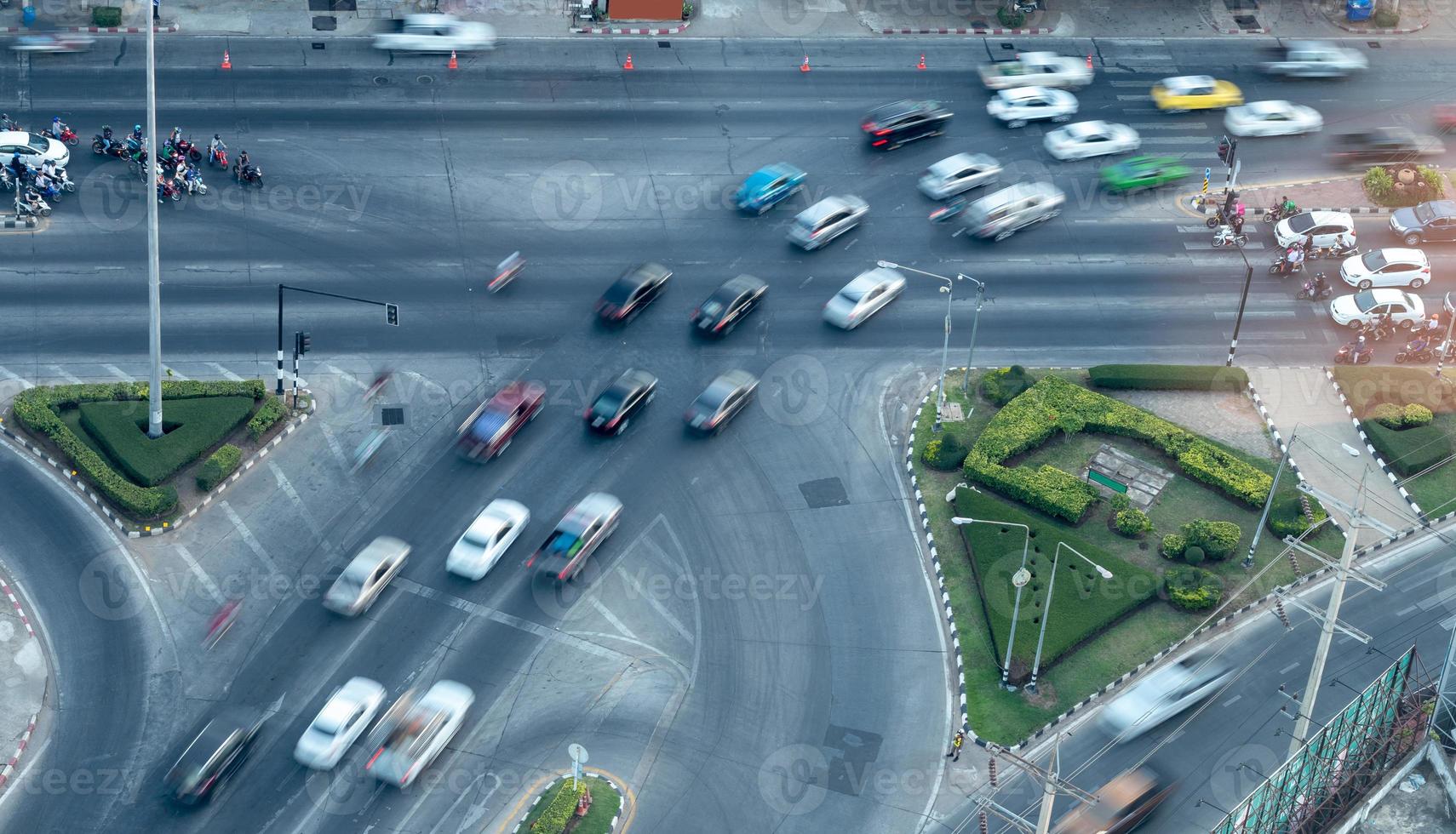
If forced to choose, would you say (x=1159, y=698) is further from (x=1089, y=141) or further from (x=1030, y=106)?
(x=1030, y=106)

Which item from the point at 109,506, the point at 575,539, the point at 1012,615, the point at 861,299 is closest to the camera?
the point at 1012,615

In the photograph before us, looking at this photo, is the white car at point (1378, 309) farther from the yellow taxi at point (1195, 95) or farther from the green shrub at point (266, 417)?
the green shrub at point (266, 417)

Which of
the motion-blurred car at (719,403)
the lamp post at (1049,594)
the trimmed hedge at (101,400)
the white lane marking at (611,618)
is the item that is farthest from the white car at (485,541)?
the lamp post at (1049,594)

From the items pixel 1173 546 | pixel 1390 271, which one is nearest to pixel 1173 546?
pixel 1173 546

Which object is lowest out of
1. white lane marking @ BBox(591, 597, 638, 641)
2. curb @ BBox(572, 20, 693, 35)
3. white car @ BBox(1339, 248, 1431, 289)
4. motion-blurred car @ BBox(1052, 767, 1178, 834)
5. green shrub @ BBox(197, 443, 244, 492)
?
motion-blurred car @ BBox(1052, 767, 1178, 834)

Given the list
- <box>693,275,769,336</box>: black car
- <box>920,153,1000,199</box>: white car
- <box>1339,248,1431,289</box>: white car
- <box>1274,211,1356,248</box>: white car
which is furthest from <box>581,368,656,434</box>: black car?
<box>1339,248,1431,289</box>: white car

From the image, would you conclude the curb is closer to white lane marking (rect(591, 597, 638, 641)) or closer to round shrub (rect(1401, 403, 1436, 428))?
white lane marking (rect(591, 597, 638, 641))
